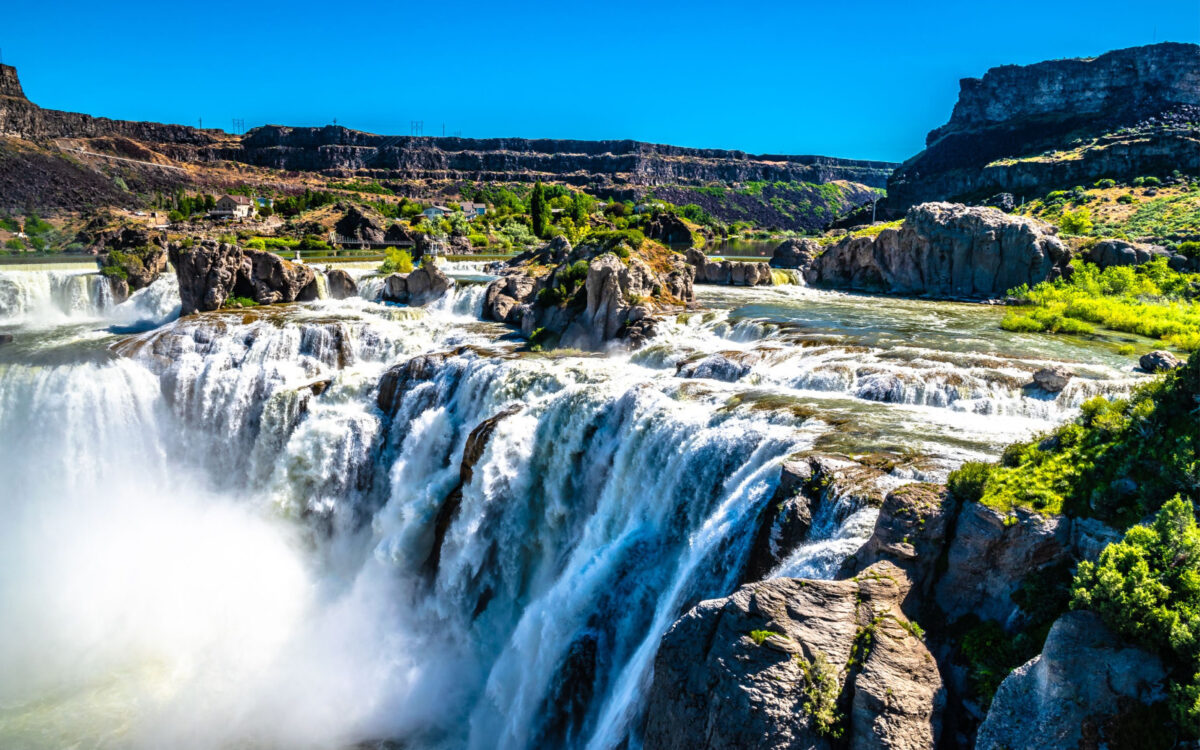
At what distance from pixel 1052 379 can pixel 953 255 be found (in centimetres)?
2706

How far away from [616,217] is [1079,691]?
9124 cm

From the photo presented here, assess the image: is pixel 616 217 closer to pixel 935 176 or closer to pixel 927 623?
pixel 935 176

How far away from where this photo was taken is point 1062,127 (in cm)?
11031

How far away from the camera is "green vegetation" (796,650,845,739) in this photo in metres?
6.86

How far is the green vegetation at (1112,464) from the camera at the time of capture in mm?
7703

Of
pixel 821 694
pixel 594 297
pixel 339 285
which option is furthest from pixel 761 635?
pixel 339 285

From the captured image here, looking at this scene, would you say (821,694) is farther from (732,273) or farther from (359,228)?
(359,228)

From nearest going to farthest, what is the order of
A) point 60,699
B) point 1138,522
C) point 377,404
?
point 1138,522, point 60,699, point 377,404

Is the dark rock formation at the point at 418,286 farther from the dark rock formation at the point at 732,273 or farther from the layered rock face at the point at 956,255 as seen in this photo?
the layered rock face at the point at 956,255

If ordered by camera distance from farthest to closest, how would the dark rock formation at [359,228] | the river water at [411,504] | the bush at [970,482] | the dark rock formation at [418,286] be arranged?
the dark rock formation at [359,228] < the dark rock formation at [418,286] < the river water at [411,504] < the bush at [970,482]

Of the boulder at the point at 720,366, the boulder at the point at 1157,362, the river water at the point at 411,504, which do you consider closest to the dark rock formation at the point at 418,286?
the river water at the point at 411,504

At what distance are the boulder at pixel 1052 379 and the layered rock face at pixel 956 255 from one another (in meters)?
24.3

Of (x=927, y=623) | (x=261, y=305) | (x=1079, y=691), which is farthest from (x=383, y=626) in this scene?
(x=261, y=305)

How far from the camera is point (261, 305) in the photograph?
119 ft
